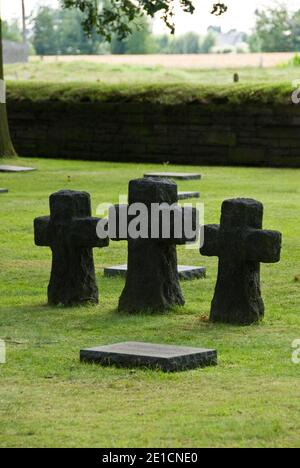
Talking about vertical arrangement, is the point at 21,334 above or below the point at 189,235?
below

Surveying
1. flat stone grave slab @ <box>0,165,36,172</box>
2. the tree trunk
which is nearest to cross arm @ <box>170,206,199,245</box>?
flat stone grave slab @ <box>0,165,36,172</box>

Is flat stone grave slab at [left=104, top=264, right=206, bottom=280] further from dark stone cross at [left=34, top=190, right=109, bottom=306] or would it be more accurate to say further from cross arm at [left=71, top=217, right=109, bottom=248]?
cross arm at [left=71, top=217, right=109, bottom=248]

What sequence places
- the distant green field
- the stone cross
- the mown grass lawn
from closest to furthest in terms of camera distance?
the stone cross → the mown grass lawn → the distant green field

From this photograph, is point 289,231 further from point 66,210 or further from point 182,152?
point 182,152

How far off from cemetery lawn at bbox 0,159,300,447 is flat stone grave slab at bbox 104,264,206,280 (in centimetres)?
10

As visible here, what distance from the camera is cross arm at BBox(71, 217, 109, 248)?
1098 cm

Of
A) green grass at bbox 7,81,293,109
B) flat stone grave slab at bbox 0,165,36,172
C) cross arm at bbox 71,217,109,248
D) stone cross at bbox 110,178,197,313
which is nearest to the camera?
stone cross at bbox 110,178,197,313

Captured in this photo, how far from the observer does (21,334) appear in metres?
10.2

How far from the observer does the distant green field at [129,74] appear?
32.5 meters

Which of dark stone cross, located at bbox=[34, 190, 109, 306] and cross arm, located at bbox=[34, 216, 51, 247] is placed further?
cross arm, located at bbox=[34, 216, 51, 247]

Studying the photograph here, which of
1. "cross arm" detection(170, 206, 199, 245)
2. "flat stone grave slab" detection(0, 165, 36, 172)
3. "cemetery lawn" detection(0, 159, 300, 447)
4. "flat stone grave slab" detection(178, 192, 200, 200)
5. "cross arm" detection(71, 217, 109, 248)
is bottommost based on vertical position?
"flat stone grave slab" detection(0, 165, 36, 172)

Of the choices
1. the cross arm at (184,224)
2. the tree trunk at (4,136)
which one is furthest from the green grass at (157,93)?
the cross arm at (184,224)

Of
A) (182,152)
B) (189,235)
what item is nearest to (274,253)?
(189,235)

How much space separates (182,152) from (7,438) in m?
21.7
